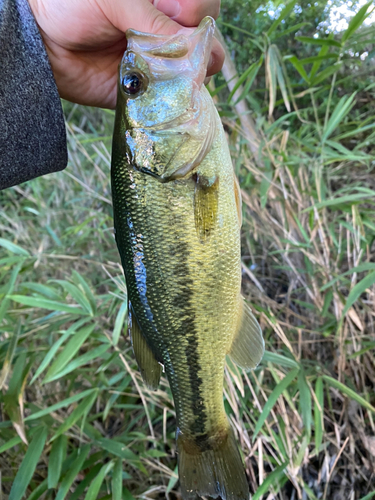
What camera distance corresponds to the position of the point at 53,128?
1259 mm

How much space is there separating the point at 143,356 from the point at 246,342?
0.33m

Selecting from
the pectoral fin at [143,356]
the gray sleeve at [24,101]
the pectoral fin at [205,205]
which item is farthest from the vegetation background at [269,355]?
the pectoral fin at [205,205]

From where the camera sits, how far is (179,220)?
0.97m

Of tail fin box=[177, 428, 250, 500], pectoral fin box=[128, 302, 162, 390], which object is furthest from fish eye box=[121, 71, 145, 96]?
tail fin box=[177, 428, 250, 500]

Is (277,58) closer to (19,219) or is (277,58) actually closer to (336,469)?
(336,469)

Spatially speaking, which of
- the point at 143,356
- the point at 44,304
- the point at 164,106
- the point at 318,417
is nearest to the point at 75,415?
the point at 44,304

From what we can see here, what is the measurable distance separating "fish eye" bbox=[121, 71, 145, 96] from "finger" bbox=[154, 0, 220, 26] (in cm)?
27

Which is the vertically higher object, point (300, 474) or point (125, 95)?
point (125, 95)

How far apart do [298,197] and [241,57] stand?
176 cm

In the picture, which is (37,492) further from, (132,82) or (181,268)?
(132,82)

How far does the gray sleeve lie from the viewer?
1.12 meters

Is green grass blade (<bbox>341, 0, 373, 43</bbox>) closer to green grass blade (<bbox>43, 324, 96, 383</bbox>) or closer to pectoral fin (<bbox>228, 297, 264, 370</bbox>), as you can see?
pectoral fin (<bbox>228, 297, 264, 370</bbox>)

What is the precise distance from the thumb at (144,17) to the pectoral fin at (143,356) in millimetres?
831

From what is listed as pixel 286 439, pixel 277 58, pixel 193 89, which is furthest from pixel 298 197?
pixel 286 439
